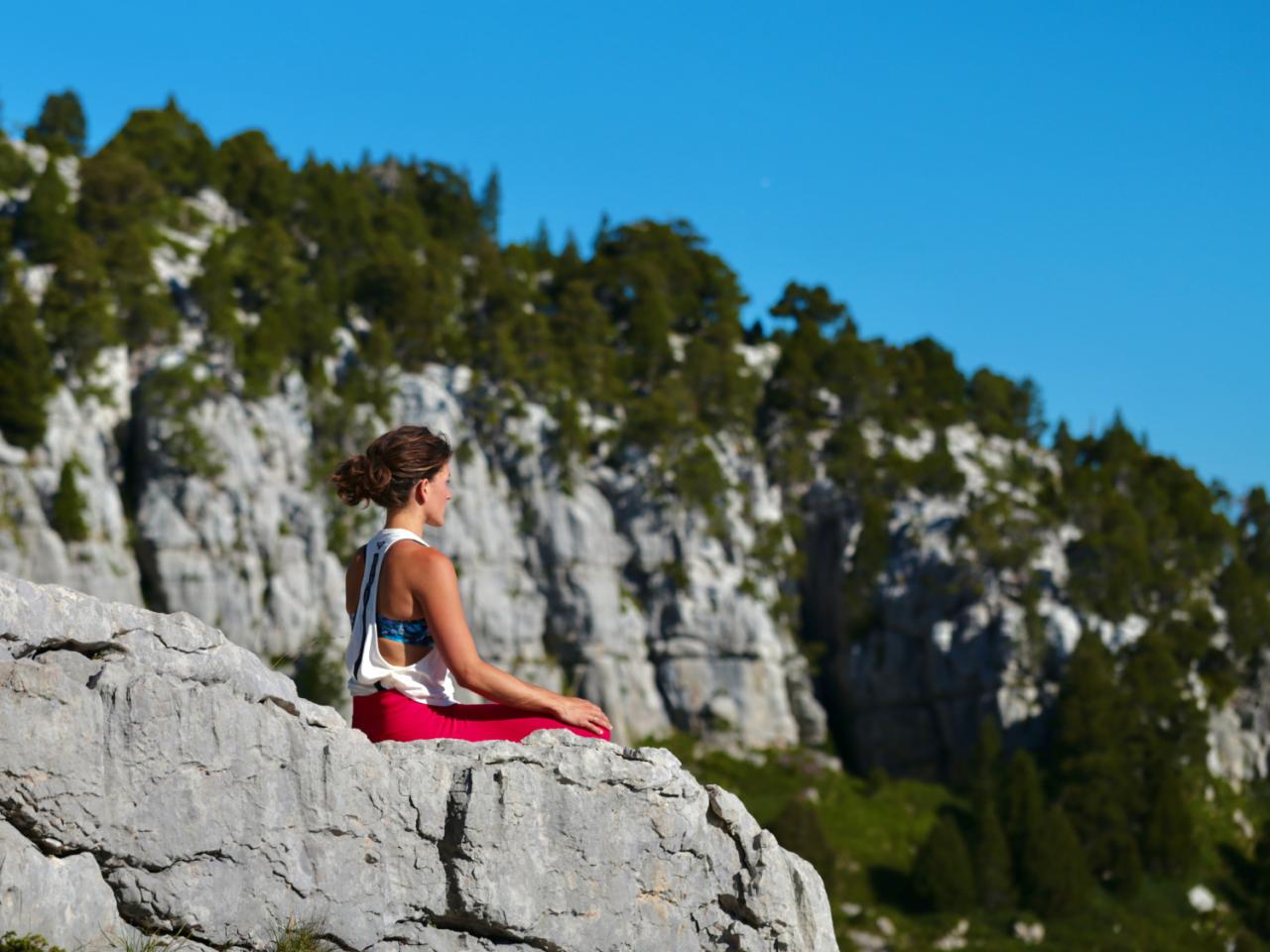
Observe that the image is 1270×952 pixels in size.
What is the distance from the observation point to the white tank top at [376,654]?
8844mm

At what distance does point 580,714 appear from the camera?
361 inches

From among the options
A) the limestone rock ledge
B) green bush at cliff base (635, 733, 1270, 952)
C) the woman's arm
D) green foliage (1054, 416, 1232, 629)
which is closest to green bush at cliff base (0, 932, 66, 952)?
the limestone rock ledge

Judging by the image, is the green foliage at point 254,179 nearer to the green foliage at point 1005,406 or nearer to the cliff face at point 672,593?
the cliff face at point 672,593

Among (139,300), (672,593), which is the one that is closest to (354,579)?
(139,300)

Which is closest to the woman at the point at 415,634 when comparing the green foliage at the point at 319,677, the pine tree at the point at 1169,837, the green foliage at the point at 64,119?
the green foliage at the point at 319,677

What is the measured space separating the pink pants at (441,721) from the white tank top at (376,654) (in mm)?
112

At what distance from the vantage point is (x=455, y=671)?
27.9 ft

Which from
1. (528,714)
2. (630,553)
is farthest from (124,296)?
(528,714)

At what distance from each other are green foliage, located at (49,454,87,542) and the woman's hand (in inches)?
2138

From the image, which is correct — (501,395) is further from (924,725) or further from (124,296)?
(924,725)

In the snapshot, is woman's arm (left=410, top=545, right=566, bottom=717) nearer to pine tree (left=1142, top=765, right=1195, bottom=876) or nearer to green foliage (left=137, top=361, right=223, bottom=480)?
green foliage (left=137, top=361, right=223, bottom=480)

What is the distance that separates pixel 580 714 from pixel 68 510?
5456cm

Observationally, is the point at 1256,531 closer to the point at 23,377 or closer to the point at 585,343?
the point at 585,343

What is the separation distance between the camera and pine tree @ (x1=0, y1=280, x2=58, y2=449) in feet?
196
